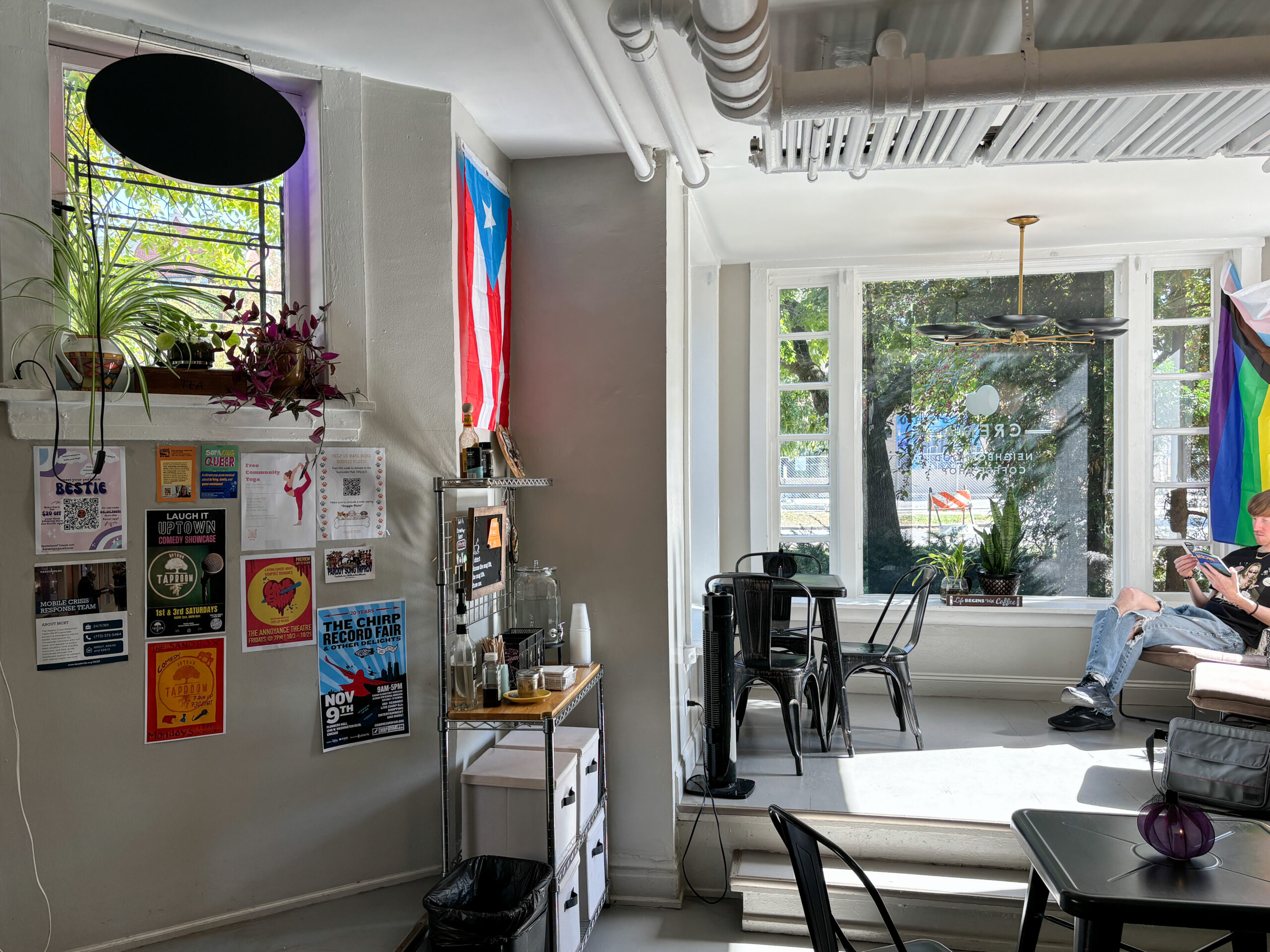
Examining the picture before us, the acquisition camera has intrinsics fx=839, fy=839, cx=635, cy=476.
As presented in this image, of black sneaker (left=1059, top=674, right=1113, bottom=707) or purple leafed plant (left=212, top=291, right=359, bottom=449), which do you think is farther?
black sneaker (left=1059, top=674, right=1113, bottom=707)

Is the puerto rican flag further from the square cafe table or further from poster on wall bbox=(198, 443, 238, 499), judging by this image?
the square cafe table

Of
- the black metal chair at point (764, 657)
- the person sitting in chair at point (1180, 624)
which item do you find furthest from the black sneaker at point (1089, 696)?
the black metal chair at point (764, 657)

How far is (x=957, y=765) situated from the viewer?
12.8 ft

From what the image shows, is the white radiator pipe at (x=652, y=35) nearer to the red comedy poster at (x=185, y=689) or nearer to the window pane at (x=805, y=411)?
the red comedy poster at (x=185, y=689)

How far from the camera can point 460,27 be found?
2371 millimetres

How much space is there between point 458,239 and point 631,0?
1073 mm

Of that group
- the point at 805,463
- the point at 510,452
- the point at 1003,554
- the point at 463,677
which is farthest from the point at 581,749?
the point at 1003,554

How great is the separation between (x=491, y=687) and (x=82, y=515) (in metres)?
1.23

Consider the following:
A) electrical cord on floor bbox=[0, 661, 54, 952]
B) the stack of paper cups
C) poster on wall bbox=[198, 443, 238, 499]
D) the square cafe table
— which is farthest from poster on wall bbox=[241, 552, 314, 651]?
the square cafe table

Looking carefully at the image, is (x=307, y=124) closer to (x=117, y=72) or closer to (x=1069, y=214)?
(x=117, y=72)

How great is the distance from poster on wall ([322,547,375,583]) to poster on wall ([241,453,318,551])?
0.08 meters

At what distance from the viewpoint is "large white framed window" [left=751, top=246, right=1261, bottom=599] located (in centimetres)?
519

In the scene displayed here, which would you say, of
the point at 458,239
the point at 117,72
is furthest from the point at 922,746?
the point at 117,72

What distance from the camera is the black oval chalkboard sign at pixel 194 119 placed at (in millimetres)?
2223
